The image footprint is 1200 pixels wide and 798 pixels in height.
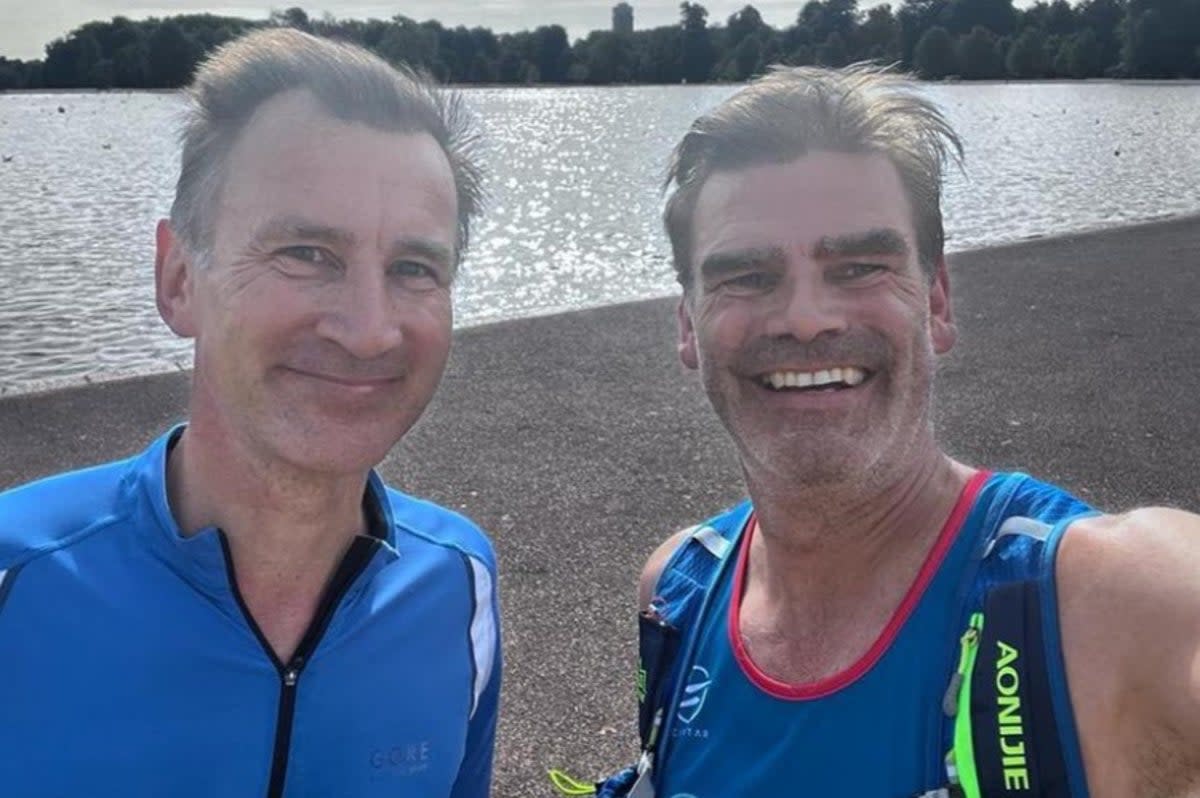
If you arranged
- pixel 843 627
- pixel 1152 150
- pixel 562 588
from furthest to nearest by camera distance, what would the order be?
pixel 1152 150 → pixel 562 588 → pixel 843 627

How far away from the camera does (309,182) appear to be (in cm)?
254

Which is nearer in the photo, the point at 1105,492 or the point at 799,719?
the point at 799,719

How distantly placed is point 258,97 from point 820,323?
1.33 m

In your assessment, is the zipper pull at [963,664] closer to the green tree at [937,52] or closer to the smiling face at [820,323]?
the smiling face at [820,323]

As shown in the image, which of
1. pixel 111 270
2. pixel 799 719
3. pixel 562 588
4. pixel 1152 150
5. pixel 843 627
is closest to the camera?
pixel 799 719

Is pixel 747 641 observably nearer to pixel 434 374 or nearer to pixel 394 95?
pixel 434 374

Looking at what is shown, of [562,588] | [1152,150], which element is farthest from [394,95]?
[1152,150]

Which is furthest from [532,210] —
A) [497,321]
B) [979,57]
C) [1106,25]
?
[1106,25]

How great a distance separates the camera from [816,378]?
2.70 metres

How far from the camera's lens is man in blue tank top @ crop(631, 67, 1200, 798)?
91.8 inches

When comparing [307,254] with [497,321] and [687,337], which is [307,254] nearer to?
[687,337]

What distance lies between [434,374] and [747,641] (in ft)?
3.02

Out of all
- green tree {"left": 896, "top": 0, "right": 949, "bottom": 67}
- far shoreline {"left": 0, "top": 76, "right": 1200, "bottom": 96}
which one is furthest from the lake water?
green tree {"left": 896, "top": 0, "right": 949, "bottom": 67}

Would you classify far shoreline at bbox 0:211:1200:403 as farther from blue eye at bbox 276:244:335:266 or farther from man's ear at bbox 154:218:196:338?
blue eye at bbox 276:244:335:266
